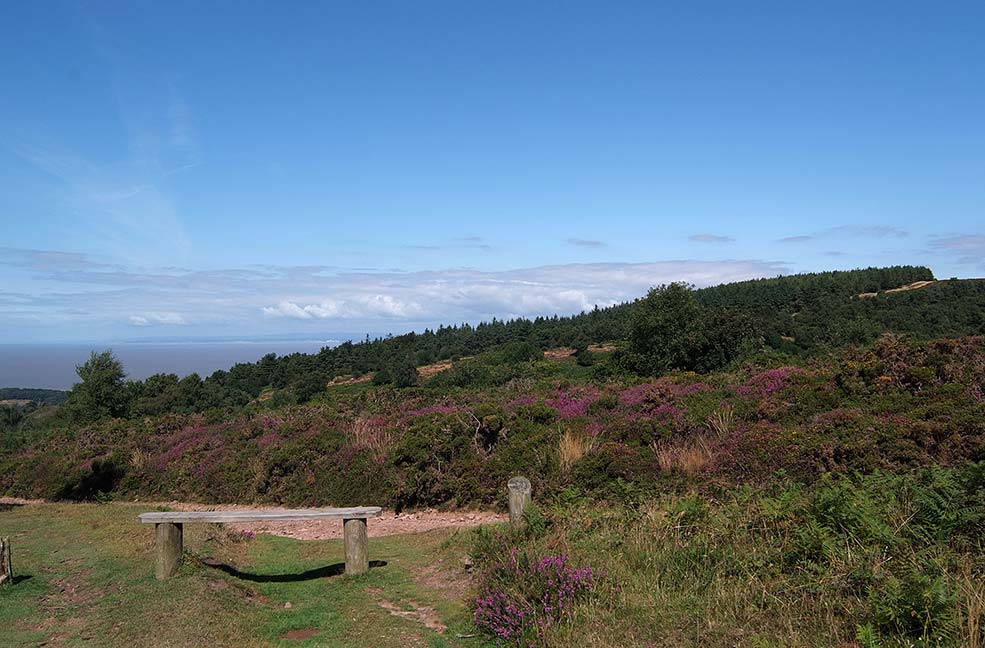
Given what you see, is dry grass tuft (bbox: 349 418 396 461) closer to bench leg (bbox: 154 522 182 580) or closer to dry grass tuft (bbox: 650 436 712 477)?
dry grass tuft (bbox: 650 436 712 477)

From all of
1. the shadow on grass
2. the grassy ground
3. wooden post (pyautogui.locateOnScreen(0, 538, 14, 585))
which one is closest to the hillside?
the grassy ground

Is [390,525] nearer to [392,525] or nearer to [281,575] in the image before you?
[392,525]

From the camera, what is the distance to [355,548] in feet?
23.8

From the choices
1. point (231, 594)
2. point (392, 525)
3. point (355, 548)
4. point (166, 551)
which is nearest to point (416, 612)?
point (355, 548)

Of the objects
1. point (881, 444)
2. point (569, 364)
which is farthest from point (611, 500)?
point (569, 364)

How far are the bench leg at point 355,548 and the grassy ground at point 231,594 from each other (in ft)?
0.55

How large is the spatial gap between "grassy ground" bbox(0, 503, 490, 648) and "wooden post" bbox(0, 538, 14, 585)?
6.0 inches

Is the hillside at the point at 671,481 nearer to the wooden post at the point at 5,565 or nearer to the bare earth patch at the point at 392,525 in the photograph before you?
the bare earth patch at the point at 392,525

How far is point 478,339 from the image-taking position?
89.2 m

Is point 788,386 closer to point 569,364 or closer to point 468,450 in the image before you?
point 468,450

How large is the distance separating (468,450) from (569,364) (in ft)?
156

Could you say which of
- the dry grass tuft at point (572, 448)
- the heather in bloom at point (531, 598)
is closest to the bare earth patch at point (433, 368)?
the dry grass tuft at point (572, 448)

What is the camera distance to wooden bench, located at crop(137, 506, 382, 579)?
676 centimetres

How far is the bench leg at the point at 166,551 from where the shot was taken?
6.71m
